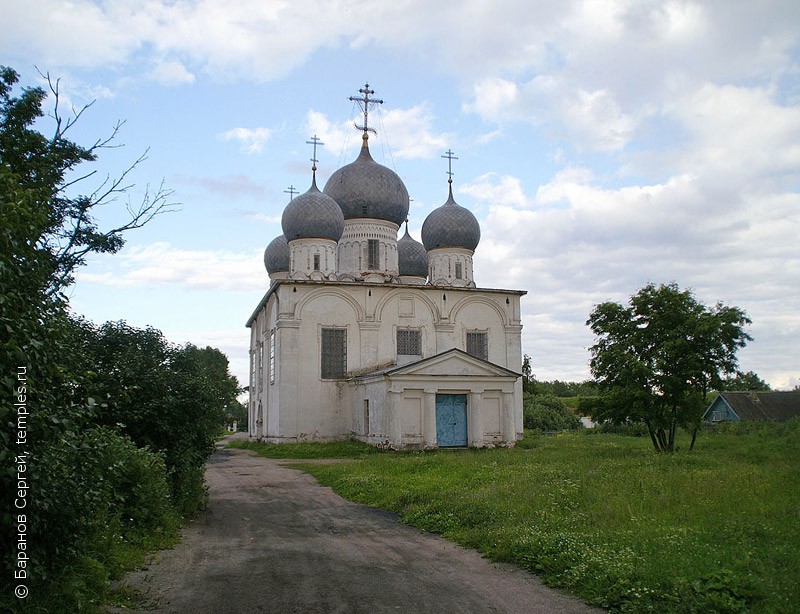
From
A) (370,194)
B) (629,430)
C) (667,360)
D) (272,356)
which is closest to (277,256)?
(370,194)

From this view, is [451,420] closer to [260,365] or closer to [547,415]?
[260,365]

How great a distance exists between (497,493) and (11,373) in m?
8.32

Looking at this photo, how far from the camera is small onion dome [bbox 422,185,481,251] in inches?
1326

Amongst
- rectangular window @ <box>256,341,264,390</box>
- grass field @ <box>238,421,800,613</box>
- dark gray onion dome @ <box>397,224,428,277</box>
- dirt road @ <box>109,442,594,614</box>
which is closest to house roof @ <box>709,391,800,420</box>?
dark gray onion dome @ <box>397,224,428,277</box>

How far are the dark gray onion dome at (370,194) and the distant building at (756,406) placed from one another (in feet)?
68.4

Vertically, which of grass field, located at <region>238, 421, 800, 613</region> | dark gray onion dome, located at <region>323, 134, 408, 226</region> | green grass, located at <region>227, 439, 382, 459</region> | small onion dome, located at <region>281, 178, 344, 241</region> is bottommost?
green grass, located at <region>227, 439, 382, 459</region>

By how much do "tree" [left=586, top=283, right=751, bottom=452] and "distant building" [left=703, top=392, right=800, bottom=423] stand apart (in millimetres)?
23166

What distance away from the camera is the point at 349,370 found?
28.5 meters

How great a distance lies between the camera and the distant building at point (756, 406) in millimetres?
39853

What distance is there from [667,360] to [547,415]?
2470 centimetres

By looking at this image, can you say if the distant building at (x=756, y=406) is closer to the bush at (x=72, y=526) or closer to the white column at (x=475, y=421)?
the white column at (x=475, y=421)

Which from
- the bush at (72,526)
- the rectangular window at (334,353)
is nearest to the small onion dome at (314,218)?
the rectangular window at (334,353)

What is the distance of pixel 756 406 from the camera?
1606 inches

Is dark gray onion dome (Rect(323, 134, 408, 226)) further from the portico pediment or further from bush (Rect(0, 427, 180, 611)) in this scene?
bush (Rect(0, 427, 180, 611))
